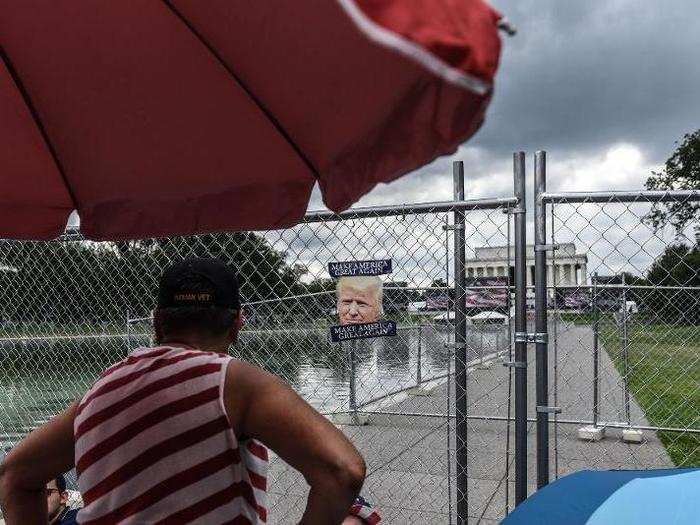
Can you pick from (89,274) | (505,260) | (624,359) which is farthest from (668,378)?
(89,274)

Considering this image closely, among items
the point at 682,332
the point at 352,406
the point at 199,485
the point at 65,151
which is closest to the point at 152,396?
the point at 199,485

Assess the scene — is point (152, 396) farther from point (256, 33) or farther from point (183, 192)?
point (183, 192)

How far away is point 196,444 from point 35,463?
1.94 feet

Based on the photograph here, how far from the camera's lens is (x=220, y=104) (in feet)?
7.86

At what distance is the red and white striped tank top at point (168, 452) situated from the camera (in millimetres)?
1645

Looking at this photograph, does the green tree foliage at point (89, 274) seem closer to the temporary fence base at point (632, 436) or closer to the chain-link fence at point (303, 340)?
the chain-link fence at point (303, 340)

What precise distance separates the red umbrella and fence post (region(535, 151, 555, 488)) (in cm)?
120

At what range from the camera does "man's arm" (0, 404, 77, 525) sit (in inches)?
73.2

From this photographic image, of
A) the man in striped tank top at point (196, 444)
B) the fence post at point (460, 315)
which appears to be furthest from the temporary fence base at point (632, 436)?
the man in striped tank top at point (196, 444)

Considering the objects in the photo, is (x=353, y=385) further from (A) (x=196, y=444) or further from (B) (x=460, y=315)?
(A) (x=196, y=444)

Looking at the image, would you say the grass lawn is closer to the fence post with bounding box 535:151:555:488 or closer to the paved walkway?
the paved walkway

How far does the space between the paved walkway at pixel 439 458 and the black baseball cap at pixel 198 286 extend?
7.56 feet

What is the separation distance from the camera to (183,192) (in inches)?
112

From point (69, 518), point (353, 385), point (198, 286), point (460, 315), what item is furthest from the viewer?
point (353, 385)
